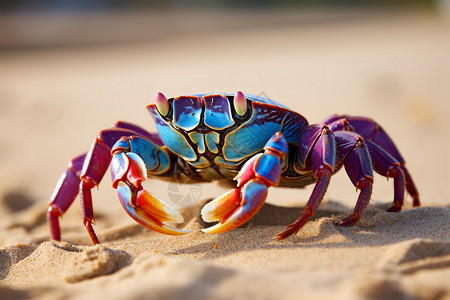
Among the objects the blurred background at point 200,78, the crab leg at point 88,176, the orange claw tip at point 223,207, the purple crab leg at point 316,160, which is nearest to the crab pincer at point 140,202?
the orange claw tip at point 223,207

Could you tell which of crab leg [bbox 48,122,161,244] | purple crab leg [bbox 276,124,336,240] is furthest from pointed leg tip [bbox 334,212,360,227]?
crab leg [bbox 48,122,161,244]

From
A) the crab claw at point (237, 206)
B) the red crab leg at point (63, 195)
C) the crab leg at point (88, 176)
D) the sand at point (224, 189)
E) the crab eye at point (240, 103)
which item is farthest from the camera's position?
the red crab leg at point (63, 195)

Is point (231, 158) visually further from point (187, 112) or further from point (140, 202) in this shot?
point (140, 202)

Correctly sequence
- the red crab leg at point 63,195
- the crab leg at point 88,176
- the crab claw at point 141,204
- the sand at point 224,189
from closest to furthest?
the sand at point 224,189 < the crab claw at point 141,204 < the crab leg at point 88,176 < the red crab leg at point 63,195

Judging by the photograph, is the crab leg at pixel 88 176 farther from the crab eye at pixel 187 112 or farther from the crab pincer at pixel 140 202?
the crab eye at pixel 187 112

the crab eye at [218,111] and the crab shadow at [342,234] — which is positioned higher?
the crab eye at [218,111]

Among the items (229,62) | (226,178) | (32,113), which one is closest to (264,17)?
(229,62)
